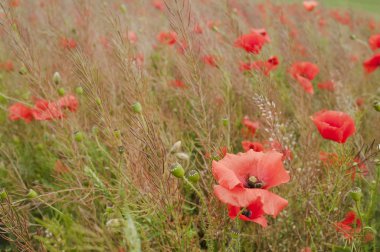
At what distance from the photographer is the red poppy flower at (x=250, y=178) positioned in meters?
1.07

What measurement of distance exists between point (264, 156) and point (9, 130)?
6.16 feet

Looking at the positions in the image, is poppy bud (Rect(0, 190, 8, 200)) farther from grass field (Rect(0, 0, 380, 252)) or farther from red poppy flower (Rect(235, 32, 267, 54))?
red poppy flower (Rect(235, 32, 267, 54))

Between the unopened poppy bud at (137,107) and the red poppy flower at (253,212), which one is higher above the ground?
the unopened poppy bud at (137,107)

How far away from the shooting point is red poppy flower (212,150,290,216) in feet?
3.51

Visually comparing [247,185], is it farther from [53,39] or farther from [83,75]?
[53,39]

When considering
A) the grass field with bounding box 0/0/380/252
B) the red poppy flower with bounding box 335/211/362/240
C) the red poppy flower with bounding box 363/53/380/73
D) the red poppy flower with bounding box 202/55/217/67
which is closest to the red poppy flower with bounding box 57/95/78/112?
the grass field with bounding box 0/0/380/252

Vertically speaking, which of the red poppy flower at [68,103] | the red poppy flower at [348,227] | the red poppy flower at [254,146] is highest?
the red poppy flower at [68,103]

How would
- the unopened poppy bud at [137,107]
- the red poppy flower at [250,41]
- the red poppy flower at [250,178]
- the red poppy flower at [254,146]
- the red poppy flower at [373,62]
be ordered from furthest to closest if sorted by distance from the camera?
1. the red poppy flower at [373,62]
2. the red poppy flower at [250,41]
3. the red poppy flower at [254,146]
4. the unopened poppy bud at [137,107]
5. the red poppy flower at [250,178]

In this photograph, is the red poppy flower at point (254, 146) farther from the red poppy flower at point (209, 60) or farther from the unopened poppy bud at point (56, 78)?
the unopened poppy bud at point (56, 78)

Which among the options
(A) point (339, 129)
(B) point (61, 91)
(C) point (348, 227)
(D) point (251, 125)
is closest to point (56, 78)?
(B) point (61, 91)

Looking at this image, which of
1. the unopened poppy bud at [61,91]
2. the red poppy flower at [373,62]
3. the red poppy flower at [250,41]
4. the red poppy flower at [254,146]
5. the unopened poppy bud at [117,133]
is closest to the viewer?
the unopened poppy bud at [117,133]

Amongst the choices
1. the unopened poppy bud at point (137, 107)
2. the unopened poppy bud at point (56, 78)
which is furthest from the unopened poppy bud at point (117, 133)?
the unopened poppy bud at point (56, 78)

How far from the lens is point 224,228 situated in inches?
49.4

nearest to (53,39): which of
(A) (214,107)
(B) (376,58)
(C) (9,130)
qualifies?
(C) (9,130)
